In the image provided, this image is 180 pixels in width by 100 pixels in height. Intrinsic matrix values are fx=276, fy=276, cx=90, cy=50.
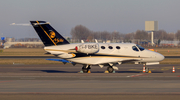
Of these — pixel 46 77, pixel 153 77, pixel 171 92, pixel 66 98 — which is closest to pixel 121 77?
pixel 153 77

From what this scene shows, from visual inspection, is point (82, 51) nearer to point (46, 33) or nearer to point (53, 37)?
point (53, 37)

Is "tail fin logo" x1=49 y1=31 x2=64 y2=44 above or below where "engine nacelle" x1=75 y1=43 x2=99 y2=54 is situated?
above

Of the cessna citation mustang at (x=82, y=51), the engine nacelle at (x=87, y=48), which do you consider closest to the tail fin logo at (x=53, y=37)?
the cessna citation mustang at (x=82, y=51)

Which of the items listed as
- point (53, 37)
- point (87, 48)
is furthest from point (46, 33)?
point (87, 48)

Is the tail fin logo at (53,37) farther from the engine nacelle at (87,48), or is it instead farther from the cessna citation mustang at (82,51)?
the engine nacelle at (87,48)

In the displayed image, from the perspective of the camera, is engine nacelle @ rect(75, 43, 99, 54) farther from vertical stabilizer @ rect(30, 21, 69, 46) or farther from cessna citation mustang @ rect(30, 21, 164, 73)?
vertical stabilizer @ rect(30, 21, 69, 46)

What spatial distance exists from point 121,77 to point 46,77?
6.58 meters

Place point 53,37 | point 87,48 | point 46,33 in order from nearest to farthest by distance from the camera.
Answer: point 87,48 < point 46,33 < point 53,37

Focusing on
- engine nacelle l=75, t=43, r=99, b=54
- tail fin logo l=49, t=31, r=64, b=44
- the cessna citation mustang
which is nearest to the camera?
engine nacelle l=75, t=43, r=99, b=54

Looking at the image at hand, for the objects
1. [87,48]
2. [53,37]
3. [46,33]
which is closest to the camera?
[87,48]

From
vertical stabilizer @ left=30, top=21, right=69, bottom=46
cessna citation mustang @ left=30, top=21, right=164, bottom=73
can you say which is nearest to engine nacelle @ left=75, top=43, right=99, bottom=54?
cessna citation mustang @ left=30, top=21, right=164, bottom=73

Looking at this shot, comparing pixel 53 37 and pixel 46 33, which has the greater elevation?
pixel 46 33

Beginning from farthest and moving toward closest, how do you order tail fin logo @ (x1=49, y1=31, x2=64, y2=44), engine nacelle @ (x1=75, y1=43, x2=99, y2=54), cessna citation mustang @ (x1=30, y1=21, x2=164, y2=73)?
tail fin logo @ (x1=49, y1=31, x2=64, y2=44) < cessna citation mustang @ (x1=30, y1=21, x2=164, y2=73) < engine nacelle @ (x1=75, y1=43, x2=99, y2=54)

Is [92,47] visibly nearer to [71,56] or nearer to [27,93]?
[71,56]
